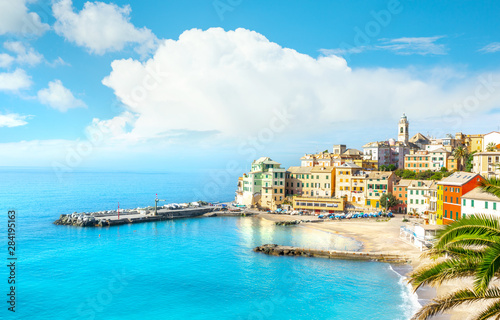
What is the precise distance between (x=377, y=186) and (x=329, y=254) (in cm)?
3803

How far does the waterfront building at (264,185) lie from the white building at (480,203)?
46.4 m

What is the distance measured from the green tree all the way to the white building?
28.7 m

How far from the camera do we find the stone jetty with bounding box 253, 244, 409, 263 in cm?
4194

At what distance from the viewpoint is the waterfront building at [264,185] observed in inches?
3428

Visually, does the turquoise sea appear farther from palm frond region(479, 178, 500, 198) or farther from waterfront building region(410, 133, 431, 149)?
waterfront building region(410, 133, 431, 149)

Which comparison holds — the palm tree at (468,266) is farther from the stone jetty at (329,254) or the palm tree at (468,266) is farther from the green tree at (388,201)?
the green tree at (388,201)

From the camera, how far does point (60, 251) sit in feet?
159

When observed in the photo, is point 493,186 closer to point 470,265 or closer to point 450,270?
point 470,265

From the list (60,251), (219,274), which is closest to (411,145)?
(219,274)

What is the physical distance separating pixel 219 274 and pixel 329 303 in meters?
12.7

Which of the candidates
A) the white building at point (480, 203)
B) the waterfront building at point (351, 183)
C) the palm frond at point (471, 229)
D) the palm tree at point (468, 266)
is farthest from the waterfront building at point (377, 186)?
the palm frond at point (471, 229)

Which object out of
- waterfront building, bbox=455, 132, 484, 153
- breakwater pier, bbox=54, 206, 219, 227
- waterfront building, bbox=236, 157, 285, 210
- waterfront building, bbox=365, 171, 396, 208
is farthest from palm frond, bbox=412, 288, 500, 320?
waterfront building, bbox=455, 132, 484, 153

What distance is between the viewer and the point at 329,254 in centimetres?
4409

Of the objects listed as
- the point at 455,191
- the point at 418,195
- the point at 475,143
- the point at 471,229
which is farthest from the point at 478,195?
the point at 475,143
